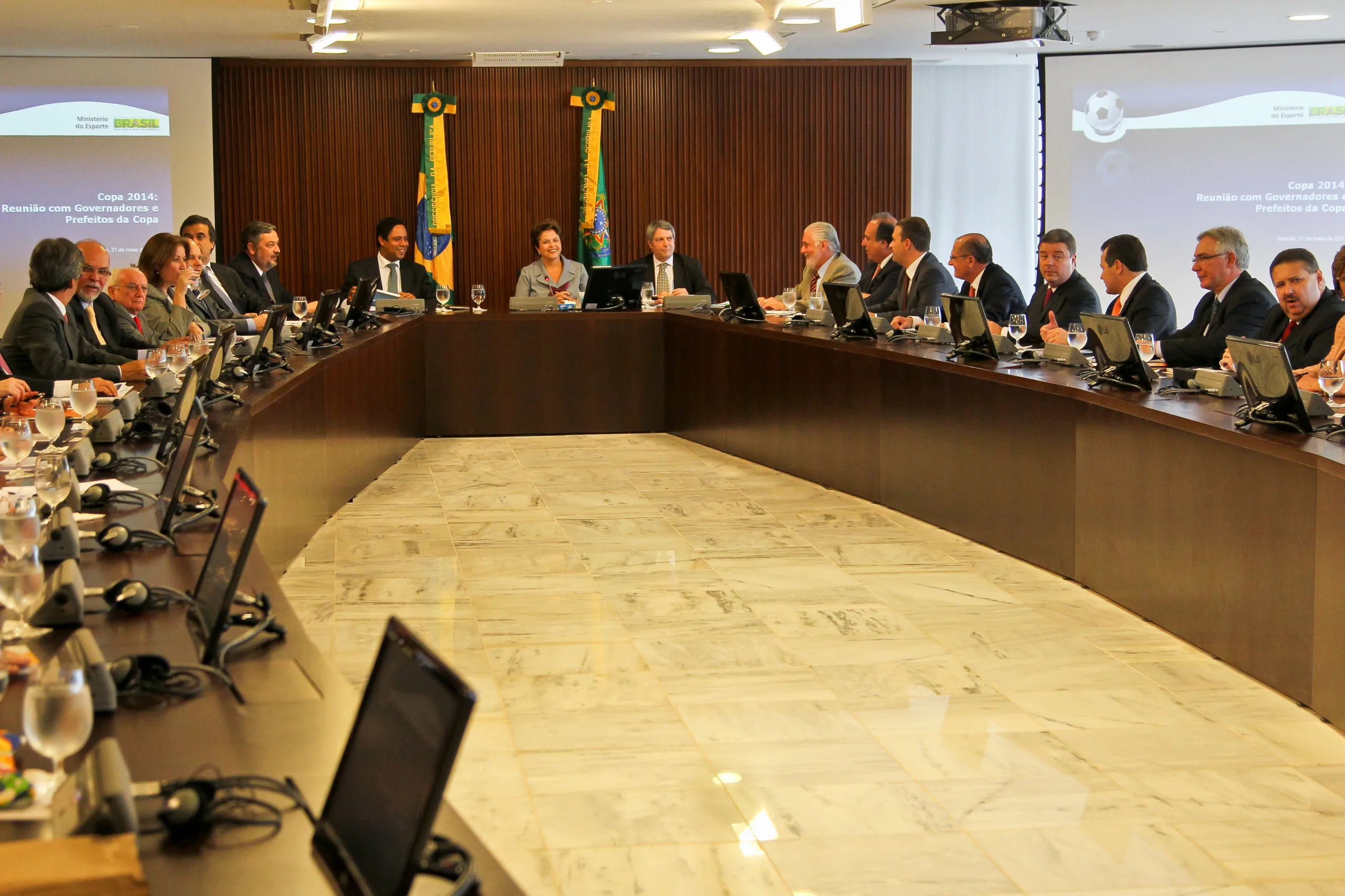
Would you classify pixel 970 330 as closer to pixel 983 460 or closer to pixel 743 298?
pixel 983 460

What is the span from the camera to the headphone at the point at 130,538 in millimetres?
2873

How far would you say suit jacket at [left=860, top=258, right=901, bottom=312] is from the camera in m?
8.30

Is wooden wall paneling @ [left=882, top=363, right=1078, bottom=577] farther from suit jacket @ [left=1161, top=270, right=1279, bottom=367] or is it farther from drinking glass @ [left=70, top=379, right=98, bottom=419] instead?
drinking glass @ [left=70, top=379, right=98, bottom=419]

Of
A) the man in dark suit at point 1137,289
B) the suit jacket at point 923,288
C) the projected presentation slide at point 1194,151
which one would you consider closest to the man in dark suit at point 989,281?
the suit jacket at point 923,288

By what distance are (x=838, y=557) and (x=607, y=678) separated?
176 cm

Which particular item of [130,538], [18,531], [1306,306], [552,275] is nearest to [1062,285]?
[1306,306]

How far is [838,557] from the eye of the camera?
576 centimetres

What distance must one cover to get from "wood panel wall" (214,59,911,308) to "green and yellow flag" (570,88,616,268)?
14cm

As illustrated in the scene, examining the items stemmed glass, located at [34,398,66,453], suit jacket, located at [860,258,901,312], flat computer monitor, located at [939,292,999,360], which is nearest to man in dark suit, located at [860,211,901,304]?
suit jacket, located at [860,258,901,312]

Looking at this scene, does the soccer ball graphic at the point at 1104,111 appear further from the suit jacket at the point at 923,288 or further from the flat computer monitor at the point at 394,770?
the flat computer monitor at the point at 394,770

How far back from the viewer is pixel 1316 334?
5.43 metres

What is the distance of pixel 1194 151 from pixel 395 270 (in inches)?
255

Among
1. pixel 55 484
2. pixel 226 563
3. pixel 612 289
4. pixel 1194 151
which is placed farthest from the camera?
pixel 1194 151

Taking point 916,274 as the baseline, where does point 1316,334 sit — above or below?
below
